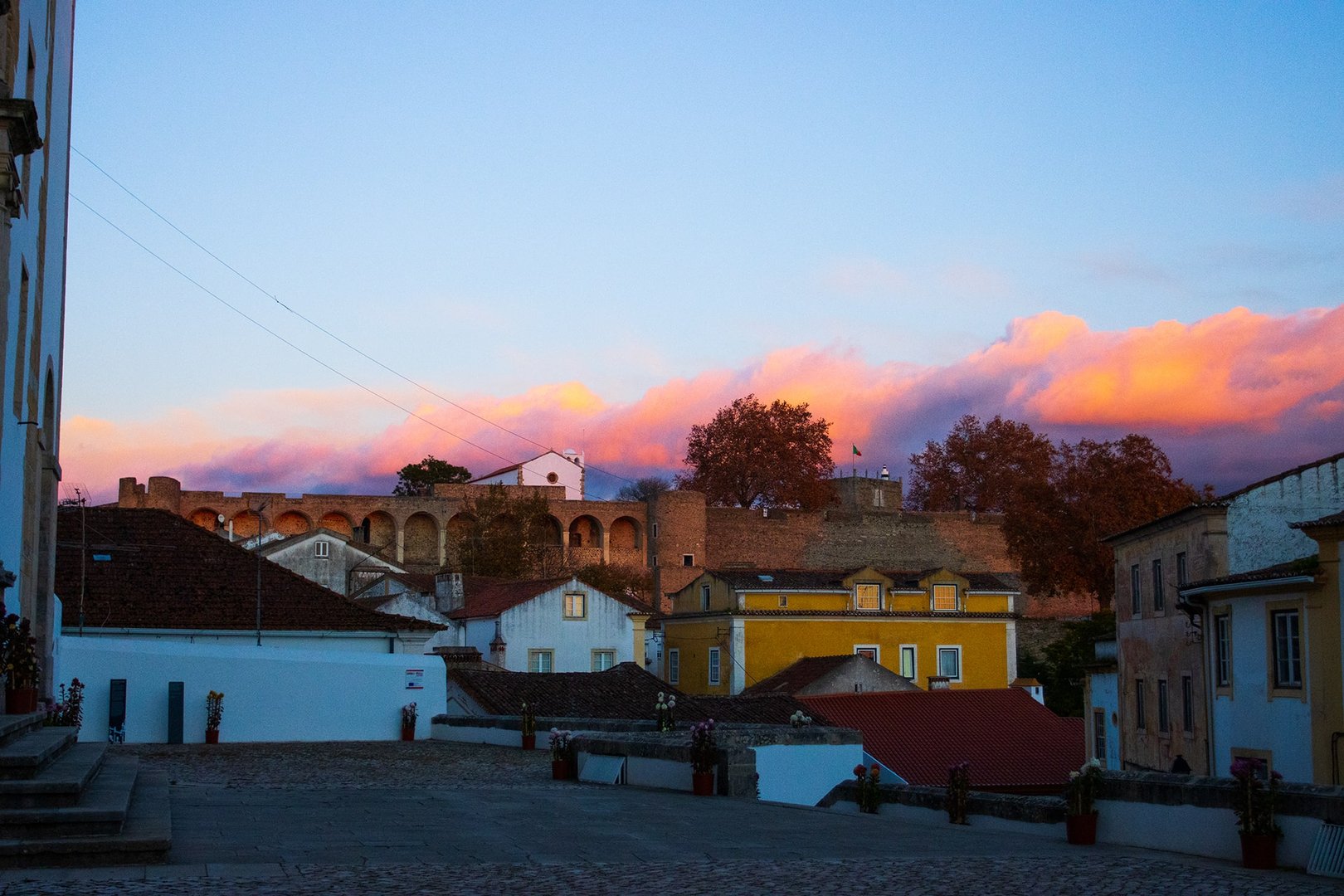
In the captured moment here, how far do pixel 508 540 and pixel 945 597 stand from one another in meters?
27.4

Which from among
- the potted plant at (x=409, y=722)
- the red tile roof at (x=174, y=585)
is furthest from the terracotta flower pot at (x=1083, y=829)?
the red tile roof at (x=174, y=585)

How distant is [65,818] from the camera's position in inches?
285

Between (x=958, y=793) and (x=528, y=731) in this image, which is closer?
(x=958, y=793)

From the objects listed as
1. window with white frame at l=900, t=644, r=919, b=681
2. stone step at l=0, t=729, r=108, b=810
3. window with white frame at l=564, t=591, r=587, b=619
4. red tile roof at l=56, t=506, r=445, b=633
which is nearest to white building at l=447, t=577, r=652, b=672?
window with white frame at l=564, t=591, r=587, b=619

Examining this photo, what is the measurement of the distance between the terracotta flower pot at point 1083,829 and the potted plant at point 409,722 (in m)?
14.6

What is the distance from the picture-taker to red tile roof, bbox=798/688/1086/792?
29.1 m

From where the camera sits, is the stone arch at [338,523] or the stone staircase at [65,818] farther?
the stone arch at [338,523]

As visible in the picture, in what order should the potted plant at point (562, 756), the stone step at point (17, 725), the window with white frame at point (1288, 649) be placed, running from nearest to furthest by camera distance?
the stone step at point (17, 725) < the potted plant at point (562, 756) < the window with white frame at point (1288, 649)

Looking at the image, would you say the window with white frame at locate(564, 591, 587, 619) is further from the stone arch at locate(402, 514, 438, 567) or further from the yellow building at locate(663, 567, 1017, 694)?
the stone arch at locate(402, 514, 438, 567)

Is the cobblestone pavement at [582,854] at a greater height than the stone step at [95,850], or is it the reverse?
the stone step at [95,850]

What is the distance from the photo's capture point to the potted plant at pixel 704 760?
12391 millimetres

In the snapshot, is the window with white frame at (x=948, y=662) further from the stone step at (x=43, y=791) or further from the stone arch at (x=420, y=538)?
the stone step at (x=43, y=791)

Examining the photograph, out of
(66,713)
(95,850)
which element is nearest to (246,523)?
(66,713)

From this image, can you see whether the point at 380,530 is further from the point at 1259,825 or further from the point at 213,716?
the point at 1259,825
